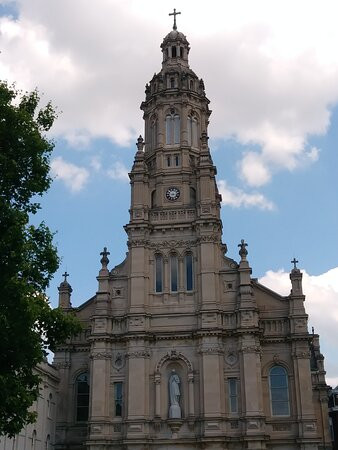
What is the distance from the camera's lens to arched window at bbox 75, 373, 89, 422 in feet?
182

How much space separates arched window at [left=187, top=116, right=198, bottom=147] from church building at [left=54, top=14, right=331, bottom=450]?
2354 mm

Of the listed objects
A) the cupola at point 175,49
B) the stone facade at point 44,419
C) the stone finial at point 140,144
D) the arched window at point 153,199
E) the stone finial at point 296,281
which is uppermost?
the cupola at point 175,49

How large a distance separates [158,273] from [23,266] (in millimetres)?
34862

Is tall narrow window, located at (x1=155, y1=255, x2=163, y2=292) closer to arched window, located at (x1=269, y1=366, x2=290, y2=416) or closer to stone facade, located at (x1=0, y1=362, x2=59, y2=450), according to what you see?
stone facade, located at (x1=0, y1=362, x2=59, y2=450)

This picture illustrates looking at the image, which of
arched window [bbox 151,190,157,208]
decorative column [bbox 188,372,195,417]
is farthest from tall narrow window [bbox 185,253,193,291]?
decorative column [bbox 188,372,195,417]

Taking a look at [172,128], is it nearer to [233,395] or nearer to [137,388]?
[137,388]

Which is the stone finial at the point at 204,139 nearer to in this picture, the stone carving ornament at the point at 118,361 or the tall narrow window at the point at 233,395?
the stone carving ornament at the point at 118,361

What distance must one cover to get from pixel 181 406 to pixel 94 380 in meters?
7.60

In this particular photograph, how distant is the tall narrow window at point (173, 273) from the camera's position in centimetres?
5662

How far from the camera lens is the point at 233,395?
5238 centimetres

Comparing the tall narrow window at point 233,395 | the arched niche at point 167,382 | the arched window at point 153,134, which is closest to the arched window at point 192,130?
the arched window at point 153,134

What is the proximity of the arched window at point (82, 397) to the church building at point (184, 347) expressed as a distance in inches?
3.5

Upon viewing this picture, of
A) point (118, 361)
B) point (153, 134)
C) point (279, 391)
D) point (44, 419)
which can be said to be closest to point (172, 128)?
point (153, 134)

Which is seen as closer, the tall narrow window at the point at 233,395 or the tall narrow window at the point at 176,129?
the tall narrow window at the point at 233,395
